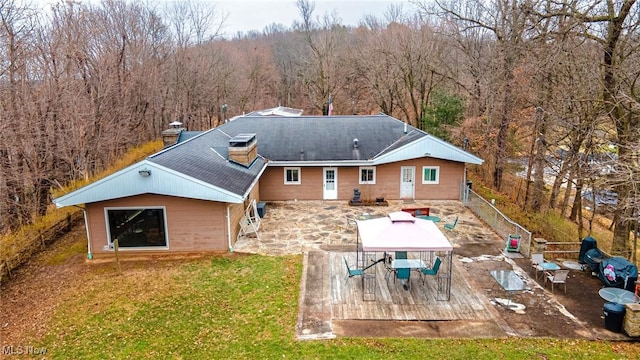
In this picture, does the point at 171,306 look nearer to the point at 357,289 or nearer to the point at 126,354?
the point at 126,354

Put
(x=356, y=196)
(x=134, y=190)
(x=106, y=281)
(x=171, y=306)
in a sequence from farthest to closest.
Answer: (x=356, y=196), (x=134, y=190), (x=106, y=281), (x=171, y=306)

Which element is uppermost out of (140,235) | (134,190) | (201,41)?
(201,41)

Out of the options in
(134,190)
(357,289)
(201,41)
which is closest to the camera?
(357,289)

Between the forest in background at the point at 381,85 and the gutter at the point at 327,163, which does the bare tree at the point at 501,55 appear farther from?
the gutter at the point at 327,163

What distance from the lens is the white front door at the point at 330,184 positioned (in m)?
21.2

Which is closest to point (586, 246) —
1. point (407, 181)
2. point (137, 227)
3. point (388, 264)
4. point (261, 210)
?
point (388, 264)

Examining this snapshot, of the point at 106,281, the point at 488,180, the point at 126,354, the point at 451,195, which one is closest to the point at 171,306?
the point at 126,354

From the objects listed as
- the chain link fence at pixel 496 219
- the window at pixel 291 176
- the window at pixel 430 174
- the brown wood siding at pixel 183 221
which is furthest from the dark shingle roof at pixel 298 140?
the chain link fence at pixel 496 219

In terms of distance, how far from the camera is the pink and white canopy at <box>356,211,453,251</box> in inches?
428

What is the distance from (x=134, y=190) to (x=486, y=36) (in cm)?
2523

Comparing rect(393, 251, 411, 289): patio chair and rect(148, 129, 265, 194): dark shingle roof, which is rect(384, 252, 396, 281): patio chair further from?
rect(148, 129, 265, 194): dark shingle roof

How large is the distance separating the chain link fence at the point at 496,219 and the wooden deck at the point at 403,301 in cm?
292

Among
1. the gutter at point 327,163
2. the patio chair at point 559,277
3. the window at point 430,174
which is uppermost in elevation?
the gutter at point 327,163

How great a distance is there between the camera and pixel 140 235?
14.5 metres
